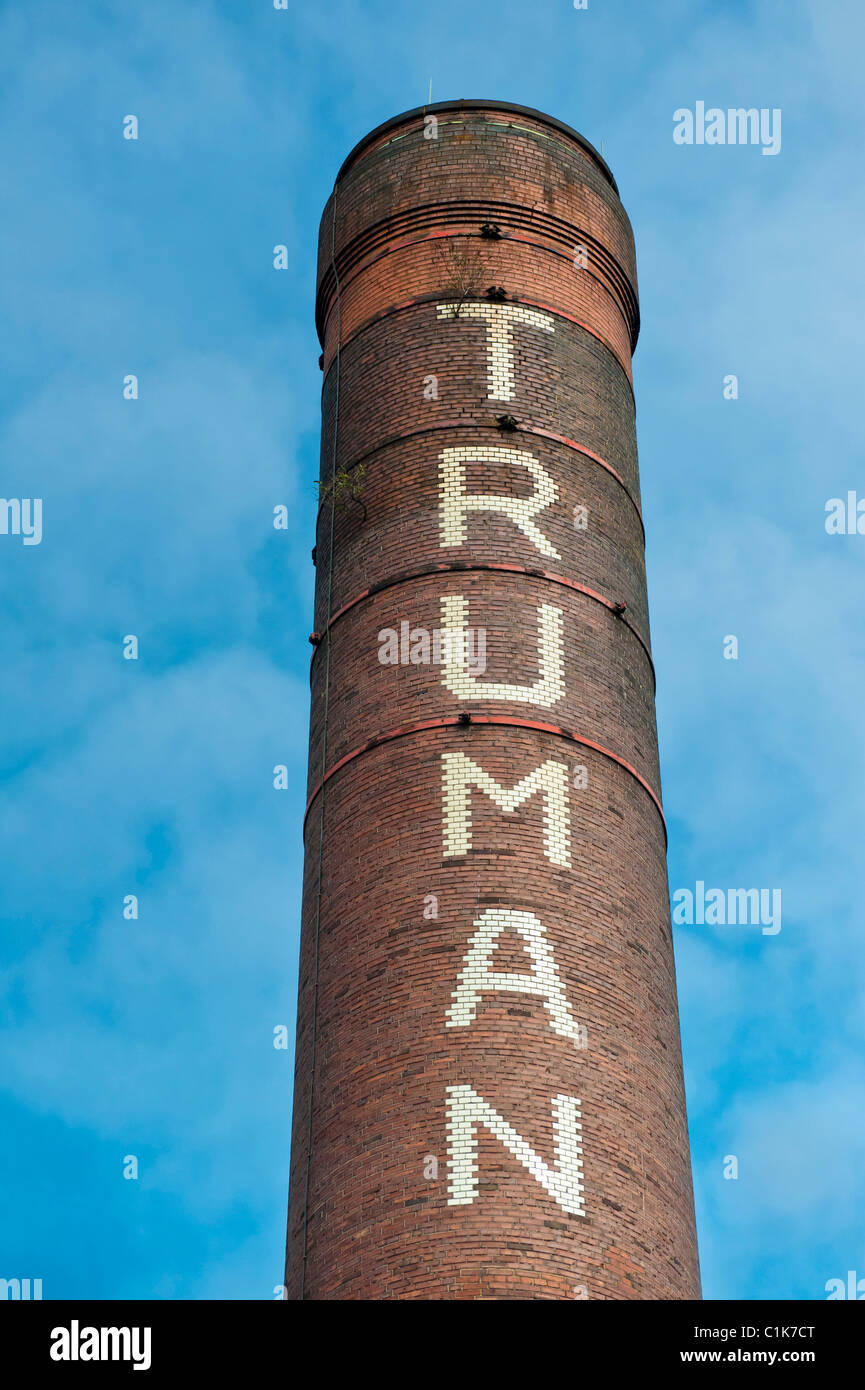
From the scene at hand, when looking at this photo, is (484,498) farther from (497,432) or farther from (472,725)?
(472,725)

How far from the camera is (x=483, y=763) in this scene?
68.9 ft

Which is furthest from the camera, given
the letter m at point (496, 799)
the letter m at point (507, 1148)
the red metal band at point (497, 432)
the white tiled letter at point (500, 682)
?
the red metal band at point (497, 432)

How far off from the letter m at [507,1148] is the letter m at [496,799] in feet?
8.90

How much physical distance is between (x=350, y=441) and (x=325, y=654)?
291 cm

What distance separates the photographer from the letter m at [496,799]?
20609 mm

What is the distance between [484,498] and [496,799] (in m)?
3.91

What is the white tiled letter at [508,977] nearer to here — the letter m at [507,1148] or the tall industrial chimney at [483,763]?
the tall industrial chimney at [483,763]

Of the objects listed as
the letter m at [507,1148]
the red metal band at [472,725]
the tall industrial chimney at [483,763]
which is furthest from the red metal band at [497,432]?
the letter m at [507,1148]

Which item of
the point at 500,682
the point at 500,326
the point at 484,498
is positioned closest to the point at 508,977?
the point at 500,682

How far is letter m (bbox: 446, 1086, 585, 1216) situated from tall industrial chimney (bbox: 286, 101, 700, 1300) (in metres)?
0.03
